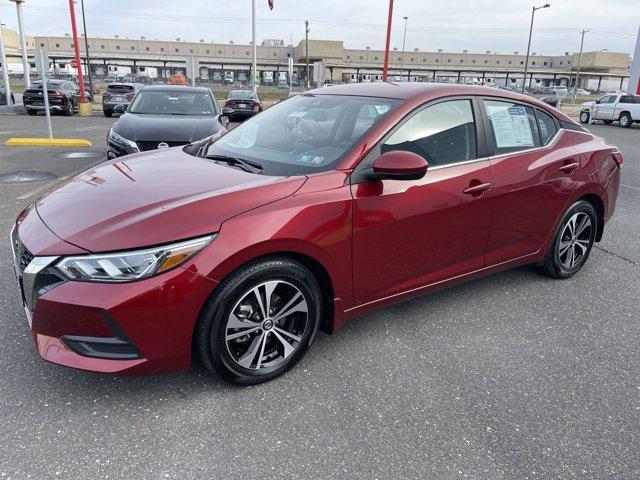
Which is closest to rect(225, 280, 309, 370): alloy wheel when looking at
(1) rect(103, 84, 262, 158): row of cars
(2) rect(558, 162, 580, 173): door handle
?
(2) rect(558, 162, 580, 173): door handle

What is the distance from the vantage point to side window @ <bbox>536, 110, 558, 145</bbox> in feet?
13.3

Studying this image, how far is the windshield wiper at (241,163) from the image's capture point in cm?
306

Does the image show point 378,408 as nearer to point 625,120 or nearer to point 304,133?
point 304,133

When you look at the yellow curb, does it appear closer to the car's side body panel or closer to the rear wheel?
the car's side body panel

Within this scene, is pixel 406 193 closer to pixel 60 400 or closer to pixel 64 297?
pixel 64 297

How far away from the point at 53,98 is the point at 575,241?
852 inches

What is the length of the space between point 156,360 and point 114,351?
19 cm

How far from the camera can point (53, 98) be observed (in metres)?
20.7

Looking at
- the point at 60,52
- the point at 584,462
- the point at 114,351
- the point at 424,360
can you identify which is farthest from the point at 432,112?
the point at 60,52

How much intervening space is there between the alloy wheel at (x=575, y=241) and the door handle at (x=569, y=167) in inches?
16.6

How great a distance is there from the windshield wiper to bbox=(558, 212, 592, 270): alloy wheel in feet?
8.72

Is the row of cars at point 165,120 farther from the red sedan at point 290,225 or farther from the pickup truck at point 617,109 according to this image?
the pickup truck at point 617,109

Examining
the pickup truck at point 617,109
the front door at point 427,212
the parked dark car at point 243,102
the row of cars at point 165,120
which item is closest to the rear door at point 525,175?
the front door at point 427,212

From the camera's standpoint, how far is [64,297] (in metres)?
2.31
